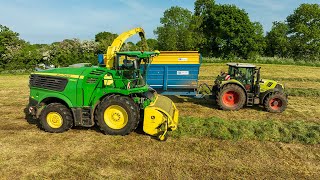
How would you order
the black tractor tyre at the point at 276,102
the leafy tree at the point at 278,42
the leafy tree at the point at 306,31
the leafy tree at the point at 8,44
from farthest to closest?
the leafy tree at the point at 278,42
the leafy tree at the point at 306,31
the leafy tree at the point at 8,44
the black tractor tyre at the point at 276,102

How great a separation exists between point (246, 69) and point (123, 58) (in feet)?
17.4

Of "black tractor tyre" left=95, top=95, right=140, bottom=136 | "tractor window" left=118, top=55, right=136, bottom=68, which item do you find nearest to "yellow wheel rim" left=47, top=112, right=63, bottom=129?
"black tractor tyre" left=95, top=95, right=140, bottom=136

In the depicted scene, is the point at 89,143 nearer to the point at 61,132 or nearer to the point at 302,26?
the point at 61,132

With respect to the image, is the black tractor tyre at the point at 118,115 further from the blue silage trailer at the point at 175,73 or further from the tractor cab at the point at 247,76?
the tractor cab at the point at 247,76

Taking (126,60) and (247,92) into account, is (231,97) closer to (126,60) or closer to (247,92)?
(247,92)

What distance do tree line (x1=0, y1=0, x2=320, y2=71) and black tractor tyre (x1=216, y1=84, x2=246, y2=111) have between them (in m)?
19.0

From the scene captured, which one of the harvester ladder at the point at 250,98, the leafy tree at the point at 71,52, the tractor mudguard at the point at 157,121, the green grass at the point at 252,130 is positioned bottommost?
the green grass at the point at 252,130

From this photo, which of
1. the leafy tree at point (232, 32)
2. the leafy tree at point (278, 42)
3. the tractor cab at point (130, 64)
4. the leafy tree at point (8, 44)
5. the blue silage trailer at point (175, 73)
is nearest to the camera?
the tractor cab at point (130, 64)

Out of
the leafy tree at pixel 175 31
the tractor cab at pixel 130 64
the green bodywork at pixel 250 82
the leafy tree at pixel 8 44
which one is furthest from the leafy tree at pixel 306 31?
the tractor cab at pixel 130 64

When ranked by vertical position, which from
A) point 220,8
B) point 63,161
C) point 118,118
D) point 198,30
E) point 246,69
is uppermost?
point 220,8

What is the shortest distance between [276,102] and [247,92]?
1.15 metres

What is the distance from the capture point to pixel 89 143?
7.31 meters

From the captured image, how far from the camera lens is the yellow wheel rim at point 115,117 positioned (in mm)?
7727

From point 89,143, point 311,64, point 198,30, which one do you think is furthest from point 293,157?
point 198,30
